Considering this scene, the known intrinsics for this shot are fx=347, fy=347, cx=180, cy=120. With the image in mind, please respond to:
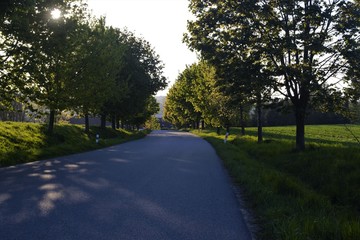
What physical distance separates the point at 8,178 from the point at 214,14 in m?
10.4

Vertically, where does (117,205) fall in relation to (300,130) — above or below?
below

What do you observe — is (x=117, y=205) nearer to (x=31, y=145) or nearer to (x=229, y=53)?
(x=229, y=53)

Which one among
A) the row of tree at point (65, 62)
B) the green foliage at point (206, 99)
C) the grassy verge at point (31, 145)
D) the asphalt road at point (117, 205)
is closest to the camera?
the asphalt road at point (117, 205)

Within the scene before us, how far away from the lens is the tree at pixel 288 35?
13.2 meters

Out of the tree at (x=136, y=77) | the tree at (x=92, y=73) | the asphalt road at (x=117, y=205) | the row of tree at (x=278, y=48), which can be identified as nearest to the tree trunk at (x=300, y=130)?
the row of tree at (x=278, y=48)

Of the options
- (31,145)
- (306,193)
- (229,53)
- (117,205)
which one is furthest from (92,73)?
(306,193)

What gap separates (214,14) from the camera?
15016 millimetres

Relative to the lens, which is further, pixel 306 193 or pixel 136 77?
pixel 136 77

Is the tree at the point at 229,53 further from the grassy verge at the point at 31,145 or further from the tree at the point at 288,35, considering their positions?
the grassy verge at the point at 31,145

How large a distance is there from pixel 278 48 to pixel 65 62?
11695 millimetres

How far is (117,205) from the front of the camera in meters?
6.18

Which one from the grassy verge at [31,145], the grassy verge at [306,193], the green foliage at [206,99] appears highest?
the green foliage at [206,99]

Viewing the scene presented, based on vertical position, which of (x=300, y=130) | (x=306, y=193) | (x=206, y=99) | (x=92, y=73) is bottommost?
(x=306, y=193)

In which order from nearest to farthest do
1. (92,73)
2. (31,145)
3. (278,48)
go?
(278,48)
(31,145)
(92,73)
